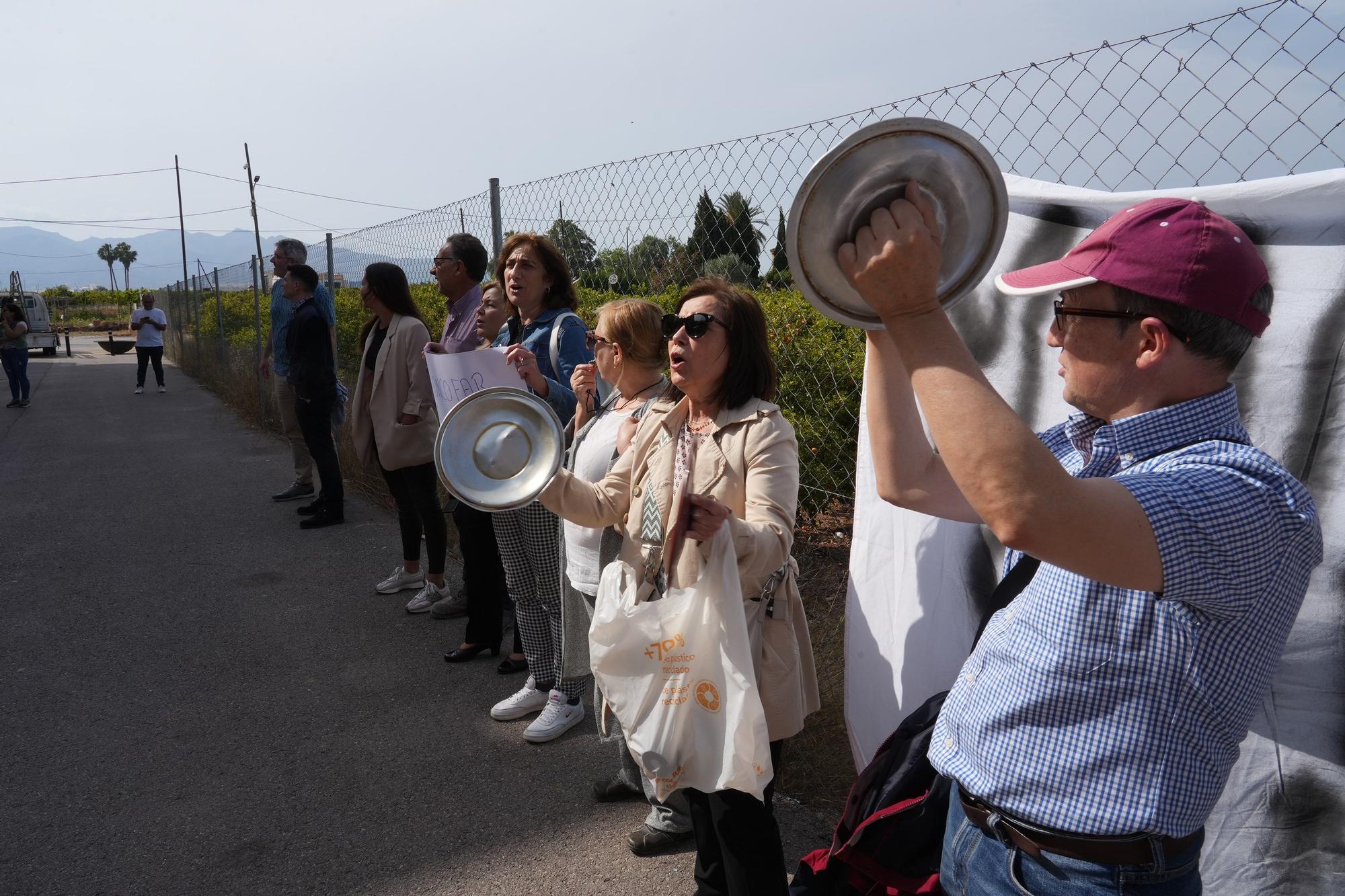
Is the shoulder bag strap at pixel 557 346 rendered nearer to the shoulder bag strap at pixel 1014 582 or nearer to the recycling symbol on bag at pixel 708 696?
the recycling symbol on bag at pixel 708 696

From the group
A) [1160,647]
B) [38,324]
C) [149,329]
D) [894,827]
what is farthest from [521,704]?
[38,324]

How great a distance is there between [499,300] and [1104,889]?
11.0 feet

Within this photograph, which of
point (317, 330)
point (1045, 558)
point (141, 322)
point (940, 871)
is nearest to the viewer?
point (1045, 558)

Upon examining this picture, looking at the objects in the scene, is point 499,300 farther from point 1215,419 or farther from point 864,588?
point 1215,419

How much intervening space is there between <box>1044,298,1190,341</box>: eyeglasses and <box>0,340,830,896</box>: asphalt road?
7.31 feet

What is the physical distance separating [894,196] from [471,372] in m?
2.47

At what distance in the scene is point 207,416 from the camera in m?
13.3

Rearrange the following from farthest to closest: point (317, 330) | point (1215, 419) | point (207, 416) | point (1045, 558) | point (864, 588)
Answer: point (207, 416)
point (317, 330)
point (864, 588)
point (1215, 419)
point (1045, 558)

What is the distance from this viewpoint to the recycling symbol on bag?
212 centimetres

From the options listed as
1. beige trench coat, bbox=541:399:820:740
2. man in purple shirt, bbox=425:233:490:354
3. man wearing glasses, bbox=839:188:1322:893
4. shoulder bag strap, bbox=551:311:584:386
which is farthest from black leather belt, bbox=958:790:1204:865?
man in purple shirt, bbox=425:233:490:354

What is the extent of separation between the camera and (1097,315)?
1.24 meters

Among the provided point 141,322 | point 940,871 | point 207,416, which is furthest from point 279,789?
point 141,322

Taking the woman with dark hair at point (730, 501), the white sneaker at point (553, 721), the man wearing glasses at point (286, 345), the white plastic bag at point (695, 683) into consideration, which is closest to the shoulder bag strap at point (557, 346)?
the woman with dark hair at point (730, 501)

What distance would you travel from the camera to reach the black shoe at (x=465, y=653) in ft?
14.8
